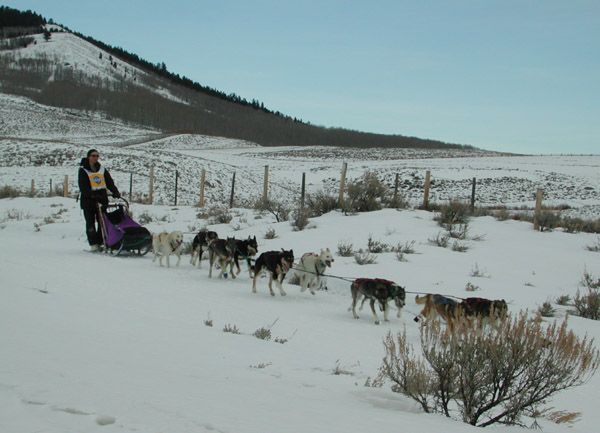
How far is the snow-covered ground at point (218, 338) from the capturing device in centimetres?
300

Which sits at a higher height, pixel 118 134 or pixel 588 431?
pixel 118 134

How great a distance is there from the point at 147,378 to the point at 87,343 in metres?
1.02

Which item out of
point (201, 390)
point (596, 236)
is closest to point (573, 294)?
point (596, 236)

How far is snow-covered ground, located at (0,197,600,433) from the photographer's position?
3.00 meters

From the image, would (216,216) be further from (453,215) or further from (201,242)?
(453,215)

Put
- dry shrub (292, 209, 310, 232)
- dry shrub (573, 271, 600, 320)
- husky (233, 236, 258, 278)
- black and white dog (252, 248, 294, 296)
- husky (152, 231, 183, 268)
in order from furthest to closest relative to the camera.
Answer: dry shrub (292, 209, 310, 232) → husky (152, 231, 183, 268) → husky (233, 236, 258, 278) → black and white dog (252, 248, 294, 296) → dry shrub (573, 271, 600, 320)

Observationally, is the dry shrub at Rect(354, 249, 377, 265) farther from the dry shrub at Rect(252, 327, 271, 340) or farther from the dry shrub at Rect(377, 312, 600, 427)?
the dry shrub at Rect(377, 312, 600, 427)

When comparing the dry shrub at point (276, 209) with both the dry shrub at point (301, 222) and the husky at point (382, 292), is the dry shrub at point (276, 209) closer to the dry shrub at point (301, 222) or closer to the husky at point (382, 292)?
the dry shrub at point (301, 222)

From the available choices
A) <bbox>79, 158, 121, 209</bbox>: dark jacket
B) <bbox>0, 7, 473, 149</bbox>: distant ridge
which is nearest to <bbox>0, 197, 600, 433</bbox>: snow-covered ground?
<bbox>79, 158, 121, 209</bbox>: dark jacket

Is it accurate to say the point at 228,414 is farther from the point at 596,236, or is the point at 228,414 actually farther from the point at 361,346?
the point at 596,236

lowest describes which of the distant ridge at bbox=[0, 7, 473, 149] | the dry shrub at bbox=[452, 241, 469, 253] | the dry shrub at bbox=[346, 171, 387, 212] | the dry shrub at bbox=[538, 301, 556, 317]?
the dry shrub at bbox=[538, 301, 556, 317]

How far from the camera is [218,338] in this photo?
5.63 metres

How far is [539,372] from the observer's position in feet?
12.6

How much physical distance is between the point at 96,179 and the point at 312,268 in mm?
5854
